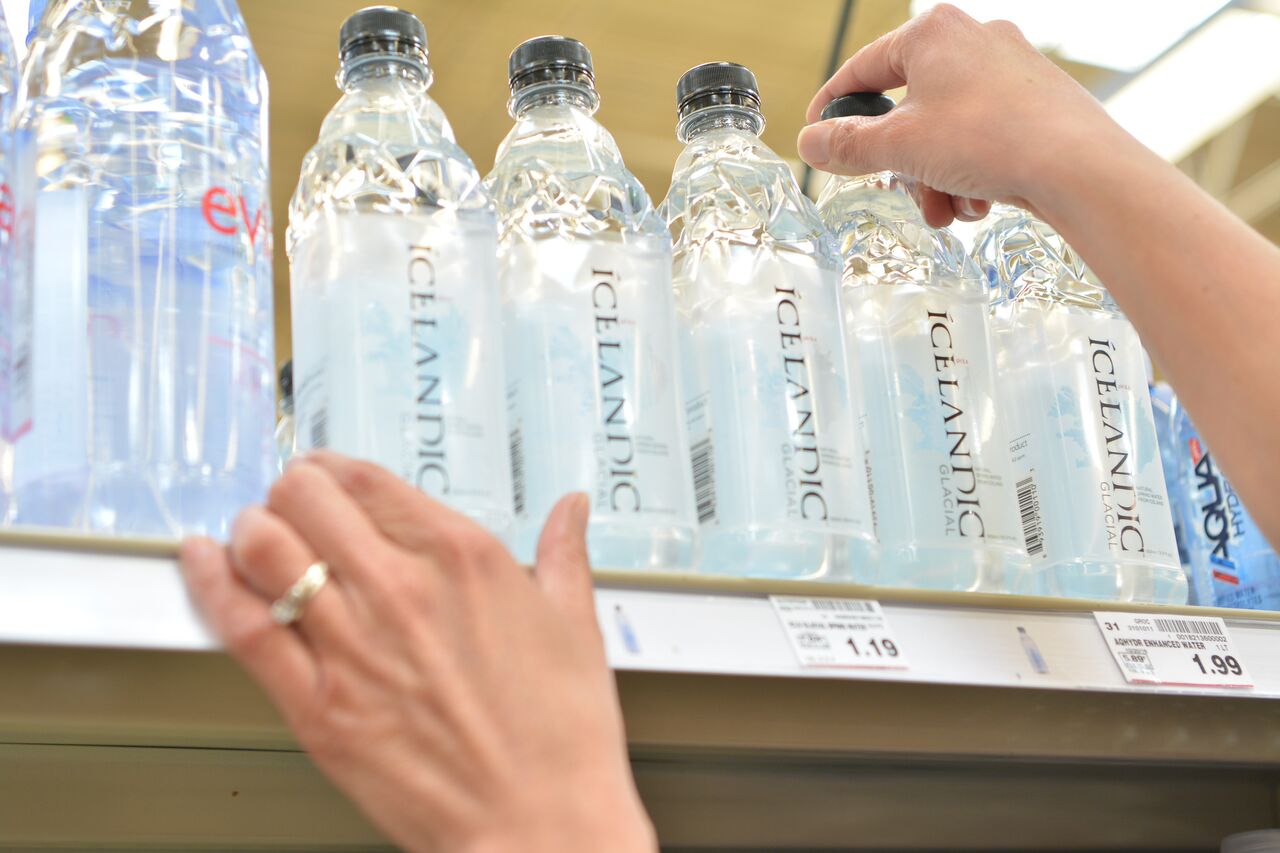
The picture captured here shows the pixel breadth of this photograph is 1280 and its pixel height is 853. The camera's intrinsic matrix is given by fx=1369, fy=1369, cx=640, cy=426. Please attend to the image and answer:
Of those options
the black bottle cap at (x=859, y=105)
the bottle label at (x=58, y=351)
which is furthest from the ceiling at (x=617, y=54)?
the bottle label at (x=58, y=351)

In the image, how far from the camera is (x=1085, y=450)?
1073 millimetres

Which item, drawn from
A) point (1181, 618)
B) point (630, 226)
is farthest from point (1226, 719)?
point (630, 226)

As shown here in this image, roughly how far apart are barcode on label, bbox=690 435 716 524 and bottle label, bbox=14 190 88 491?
0.39m

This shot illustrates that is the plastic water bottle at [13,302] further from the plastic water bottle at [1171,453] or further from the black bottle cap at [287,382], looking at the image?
the plastic water bottle at [1171,453]

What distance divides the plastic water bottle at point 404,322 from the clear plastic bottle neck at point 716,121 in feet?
0.84

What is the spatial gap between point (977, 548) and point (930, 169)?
304mm

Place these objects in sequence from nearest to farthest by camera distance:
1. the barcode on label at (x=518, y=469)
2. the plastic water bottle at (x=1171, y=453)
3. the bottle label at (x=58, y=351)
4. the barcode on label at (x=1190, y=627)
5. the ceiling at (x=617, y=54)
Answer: the bottle label at (x=58, y=351) → the barcode on label at (x=518, y=469) → the barcode on label at (x=1190, y=627) → the plastic water bottle at (x=1171, y=453) → the ceiling at (x=617, y=54)

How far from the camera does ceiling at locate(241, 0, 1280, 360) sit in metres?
3.38

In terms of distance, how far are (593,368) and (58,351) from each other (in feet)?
1.05

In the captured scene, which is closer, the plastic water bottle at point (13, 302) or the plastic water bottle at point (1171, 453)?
the plastic water bottle at point (13, 302)

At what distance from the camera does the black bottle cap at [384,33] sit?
943 millimetres

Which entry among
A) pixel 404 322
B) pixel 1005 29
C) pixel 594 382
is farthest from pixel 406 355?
pixel 1005 29

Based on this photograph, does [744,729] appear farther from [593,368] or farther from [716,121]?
[716,121]

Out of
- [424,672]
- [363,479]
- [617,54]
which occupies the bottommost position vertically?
[424,672]
